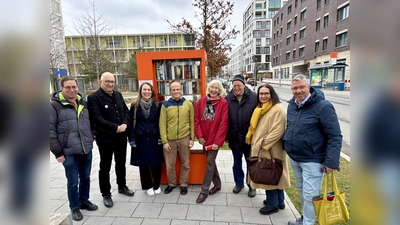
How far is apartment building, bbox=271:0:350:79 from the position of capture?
2731cm

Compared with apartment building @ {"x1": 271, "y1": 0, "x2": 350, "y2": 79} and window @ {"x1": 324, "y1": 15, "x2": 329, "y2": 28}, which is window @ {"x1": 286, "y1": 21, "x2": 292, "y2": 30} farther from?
window @ {"x1": 324, "y1": 15, "x2": 329, "y2": 28}

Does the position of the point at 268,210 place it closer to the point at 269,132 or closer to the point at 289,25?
the point at 269,132

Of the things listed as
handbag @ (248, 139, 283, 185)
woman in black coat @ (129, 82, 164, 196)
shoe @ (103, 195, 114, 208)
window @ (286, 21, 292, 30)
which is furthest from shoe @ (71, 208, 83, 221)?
window @ (286, 21, 292, 30)

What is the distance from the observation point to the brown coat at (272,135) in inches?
109

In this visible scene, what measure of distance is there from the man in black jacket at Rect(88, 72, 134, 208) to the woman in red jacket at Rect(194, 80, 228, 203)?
1.20 meters

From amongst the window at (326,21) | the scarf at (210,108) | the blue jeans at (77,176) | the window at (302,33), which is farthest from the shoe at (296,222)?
the window at (302,33)

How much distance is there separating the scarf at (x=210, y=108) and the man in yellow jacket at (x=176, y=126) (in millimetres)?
258

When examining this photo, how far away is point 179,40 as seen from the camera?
4838cm

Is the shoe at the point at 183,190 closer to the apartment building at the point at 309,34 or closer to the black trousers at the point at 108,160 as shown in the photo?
the black trousers at the point at 108,160

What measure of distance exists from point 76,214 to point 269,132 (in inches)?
115

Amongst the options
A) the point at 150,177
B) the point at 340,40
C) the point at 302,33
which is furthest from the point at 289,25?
the point at 150,177

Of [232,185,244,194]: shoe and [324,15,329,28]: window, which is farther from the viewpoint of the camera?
[324,15,329,28]: window

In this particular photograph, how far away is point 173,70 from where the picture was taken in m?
4.23

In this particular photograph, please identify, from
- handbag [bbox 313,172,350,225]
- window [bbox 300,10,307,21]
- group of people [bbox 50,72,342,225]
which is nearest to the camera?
handbag [bbox 313,172,350,225]
